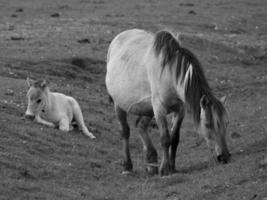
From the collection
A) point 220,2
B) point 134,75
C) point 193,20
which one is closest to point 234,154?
point 134,75

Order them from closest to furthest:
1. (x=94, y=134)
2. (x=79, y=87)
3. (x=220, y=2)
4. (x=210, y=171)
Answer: (x=210, y=171) → (x=94, y=134) → (x=79, y=87) → (x=220, y=2)

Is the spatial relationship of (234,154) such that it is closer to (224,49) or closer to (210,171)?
(210,171)

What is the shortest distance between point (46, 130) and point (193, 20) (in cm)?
2294

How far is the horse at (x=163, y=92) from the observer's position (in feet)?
38.1

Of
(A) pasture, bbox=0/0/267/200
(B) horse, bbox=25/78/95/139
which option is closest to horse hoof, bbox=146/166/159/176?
(A) pasture, bbox=0/0/267/200

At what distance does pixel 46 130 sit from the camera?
15.8 metres

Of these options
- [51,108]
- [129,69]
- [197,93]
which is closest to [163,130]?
[197,93]

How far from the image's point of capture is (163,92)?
12312 mm

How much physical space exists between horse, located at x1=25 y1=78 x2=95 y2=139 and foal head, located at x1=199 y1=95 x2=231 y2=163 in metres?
5.26

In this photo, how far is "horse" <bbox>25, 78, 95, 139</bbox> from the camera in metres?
16.4

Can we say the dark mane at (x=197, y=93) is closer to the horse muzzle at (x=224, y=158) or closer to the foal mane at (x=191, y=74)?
the foal mane at (x=191, y=74)

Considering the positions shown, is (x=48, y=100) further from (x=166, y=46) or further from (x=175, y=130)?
(x=166, y=46)

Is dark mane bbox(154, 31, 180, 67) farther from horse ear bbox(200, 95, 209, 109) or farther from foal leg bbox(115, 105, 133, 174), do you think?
foal leg bbox(115, 105, 133, 174)

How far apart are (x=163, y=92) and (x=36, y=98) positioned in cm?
489
